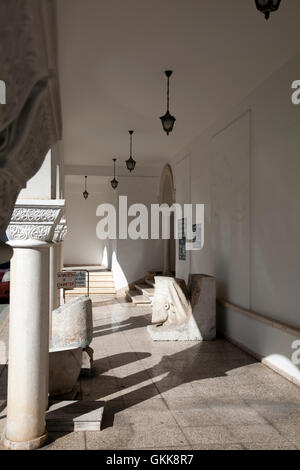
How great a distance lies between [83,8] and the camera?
5.35m

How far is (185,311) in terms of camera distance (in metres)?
9.31

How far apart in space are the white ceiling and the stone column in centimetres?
254

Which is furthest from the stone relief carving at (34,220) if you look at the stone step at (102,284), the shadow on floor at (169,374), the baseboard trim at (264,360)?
the stone step at (102,284)

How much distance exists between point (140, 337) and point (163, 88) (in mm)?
4719

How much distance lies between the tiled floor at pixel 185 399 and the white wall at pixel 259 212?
2.02 ft

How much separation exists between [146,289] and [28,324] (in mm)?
11082

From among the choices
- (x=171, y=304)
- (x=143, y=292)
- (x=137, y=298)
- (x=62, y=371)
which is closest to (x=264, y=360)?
(x=171, y=304)

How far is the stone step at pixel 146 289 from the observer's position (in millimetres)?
14212

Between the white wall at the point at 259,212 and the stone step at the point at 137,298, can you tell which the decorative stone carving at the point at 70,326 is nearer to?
the white wall at the point at 259,212

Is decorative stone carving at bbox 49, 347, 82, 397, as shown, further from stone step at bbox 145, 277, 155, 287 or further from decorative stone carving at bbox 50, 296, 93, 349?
stone step at bbox 145, 277, 155, 287

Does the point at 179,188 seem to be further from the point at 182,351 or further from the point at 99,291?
the point at 182,351

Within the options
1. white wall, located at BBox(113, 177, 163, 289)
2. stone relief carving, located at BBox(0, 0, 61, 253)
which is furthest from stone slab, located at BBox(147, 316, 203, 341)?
stone relief carving, located at BBox(0, 0, 61, 253)

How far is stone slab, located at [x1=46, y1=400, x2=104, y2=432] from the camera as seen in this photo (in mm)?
4508

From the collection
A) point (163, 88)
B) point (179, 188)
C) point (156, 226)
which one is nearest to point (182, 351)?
point (163, 88)
